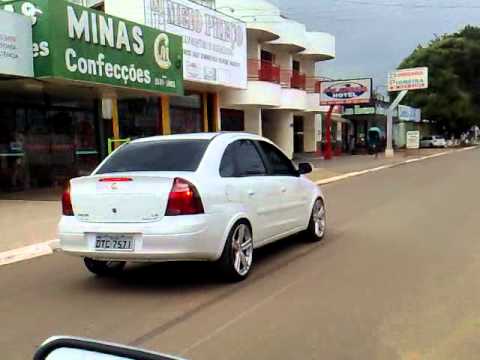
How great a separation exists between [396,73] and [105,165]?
4075cm

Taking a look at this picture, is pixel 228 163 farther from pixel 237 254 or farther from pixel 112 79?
pixel 112 79

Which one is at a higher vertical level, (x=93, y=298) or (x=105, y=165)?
(x=105, y=165)

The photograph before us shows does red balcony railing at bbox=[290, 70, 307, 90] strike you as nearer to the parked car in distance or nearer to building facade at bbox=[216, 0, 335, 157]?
building facade at bbox=[216, 0, 335, 157]

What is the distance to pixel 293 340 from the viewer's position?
178 inches

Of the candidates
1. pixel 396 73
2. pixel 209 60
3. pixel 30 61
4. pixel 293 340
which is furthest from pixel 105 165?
pixel 396 73

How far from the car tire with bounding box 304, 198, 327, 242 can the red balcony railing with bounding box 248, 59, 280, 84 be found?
20694 mm

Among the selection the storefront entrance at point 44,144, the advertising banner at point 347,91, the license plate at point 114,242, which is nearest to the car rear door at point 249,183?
the license plate at point 114,242

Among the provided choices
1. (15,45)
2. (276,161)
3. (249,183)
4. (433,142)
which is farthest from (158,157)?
(433,142)

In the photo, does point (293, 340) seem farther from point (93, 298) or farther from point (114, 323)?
point (93, 298)

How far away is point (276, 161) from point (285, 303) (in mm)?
2815

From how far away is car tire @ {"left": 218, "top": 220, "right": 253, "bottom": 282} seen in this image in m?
6.21

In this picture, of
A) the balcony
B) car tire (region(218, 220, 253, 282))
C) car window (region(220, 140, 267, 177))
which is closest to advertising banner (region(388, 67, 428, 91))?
the balcony

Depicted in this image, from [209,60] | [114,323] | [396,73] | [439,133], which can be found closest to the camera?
[114,323]

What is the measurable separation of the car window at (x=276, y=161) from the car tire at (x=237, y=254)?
1.30m
